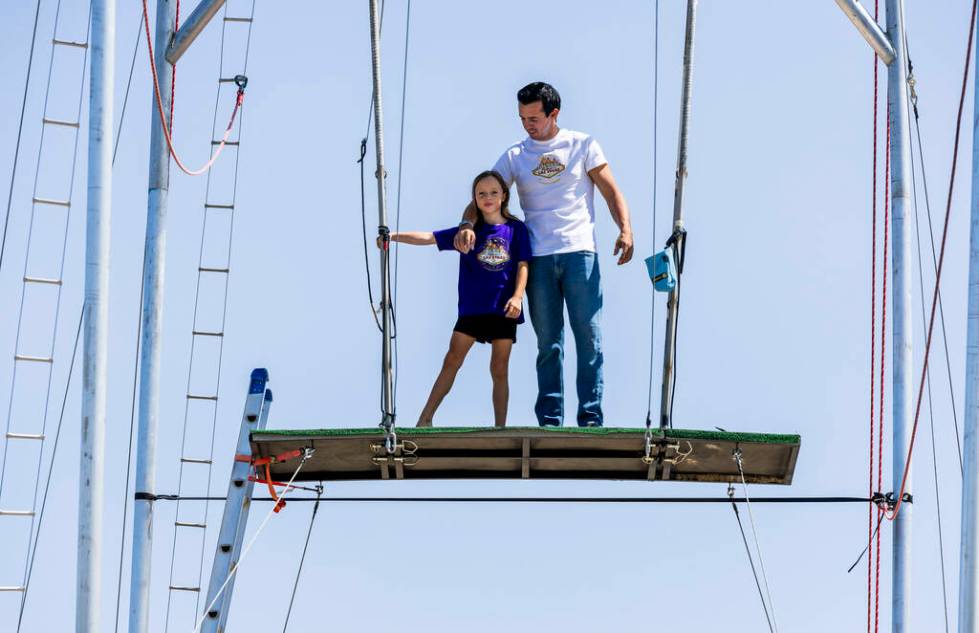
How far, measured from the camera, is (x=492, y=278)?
45.1ft

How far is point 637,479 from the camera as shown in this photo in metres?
14.1

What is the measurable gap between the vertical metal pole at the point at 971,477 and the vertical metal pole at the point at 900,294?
1.54m

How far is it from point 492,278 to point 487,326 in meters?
0.30

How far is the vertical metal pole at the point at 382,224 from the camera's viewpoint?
13367mm

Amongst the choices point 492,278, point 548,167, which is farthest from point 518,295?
point 548,167

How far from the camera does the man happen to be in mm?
13695

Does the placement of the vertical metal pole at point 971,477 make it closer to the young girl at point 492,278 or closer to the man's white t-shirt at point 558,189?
the man's white t-shirt at point 558,189

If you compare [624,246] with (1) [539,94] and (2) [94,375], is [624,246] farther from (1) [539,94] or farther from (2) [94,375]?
(2) [94,375]

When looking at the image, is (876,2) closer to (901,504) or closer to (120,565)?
(901,504)

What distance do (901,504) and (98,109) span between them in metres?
5.51

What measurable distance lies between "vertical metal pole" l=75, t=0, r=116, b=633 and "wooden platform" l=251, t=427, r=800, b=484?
1.54 metres

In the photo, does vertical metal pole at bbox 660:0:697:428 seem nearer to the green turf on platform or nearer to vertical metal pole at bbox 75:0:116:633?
the green turf on platform

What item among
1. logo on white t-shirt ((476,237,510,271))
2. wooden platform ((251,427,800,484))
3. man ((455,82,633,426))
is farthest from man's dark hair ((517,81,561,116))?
wooden platform ((251,427,800,484))

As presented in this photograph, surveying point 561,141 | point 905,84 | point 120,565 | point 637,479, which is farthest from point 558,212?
point 120,565
